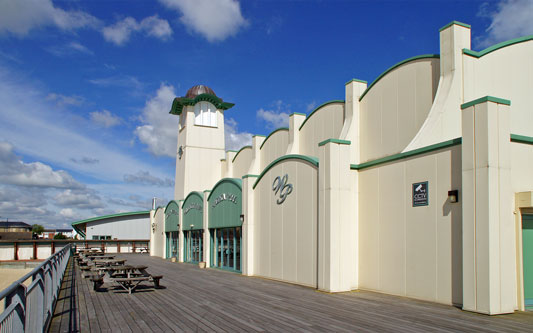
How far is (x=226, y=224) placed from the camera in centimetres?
1978

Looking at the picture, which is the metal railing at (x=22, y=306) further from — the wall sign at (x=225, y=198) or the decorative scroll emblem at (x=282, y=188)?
the wall sign at (x=225, y=198)

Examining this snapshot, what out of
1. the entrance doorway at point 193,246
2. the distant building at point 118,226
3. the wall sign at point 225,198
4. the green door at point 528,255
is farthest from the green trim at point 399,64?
the distant building at point 118,226

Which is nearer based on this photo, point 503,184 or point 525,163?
point 503,184

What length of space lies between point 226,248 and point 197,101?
50.7 ft

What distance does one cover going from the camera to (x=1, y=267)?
31.3 meters

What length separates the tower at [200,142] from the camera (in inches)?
1234

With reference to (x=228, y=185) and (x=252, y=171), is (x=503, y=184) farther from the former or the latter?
(x=252, y=171)

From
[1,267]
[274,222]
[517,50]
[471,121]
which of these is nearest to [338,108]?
[274,222]

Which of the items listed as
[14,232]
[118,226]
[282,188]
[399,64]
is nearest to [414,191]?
[399,64]

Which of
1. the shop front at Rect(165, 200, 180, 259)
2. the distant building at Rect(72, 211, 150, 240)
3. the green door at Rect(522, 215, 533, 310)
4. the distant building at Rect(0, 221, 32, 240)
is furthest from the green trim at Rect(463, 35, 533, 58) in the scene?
the distant building at Rect(0, 221, 32, 240)

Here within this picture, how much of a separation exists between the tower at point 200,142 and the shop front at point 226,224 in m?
8.94

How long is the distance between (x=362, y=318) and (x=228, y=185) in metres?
12.5

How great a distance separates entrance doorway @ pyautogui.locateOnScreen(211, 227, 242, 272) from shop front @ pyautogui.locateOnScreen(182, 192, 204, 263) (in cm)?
204

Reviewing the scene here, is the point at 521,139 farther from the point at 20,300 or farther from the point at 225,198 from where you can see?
the point at 225,198
